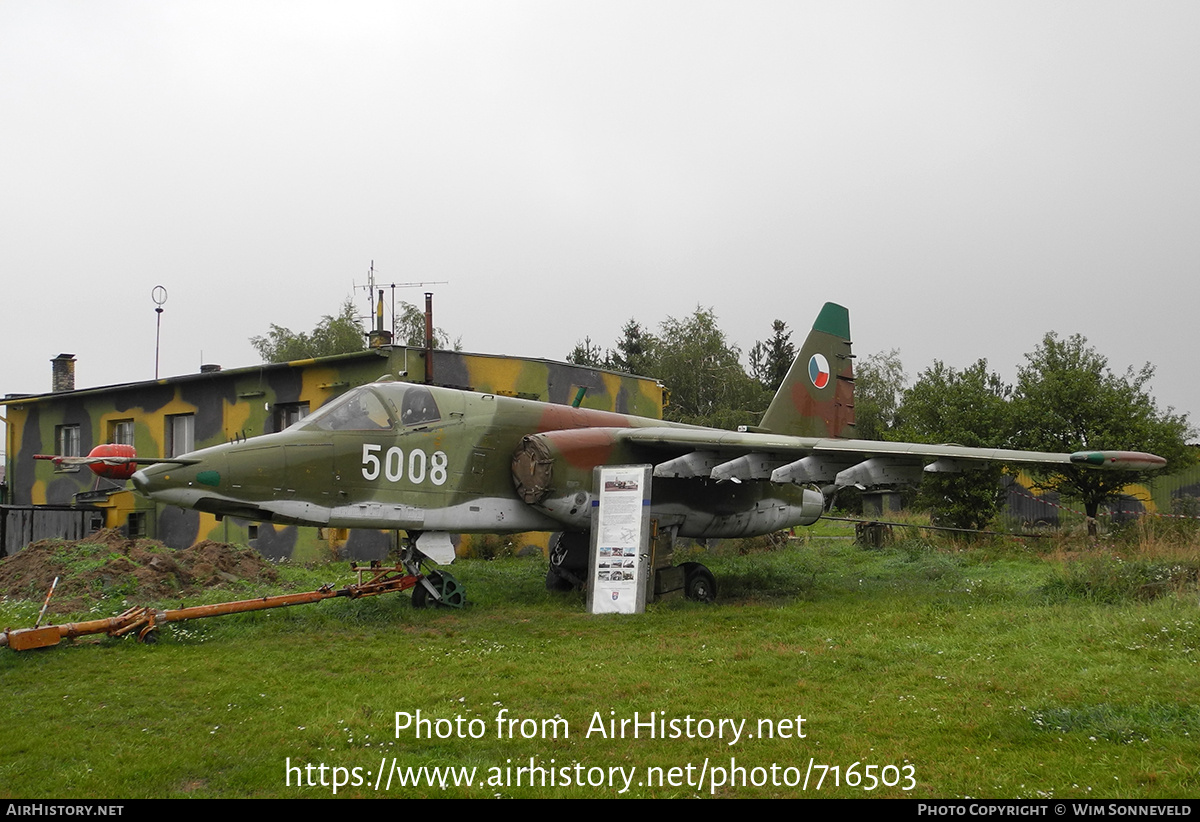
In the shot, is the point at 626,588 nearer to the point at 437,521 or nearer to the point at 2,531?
the point at 437,521

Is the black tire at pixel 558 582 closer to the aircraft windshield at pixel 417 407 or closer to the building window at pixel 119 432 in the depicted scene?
the aircraft windshield at pixel 417 407

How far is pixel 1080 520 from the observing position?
22078 millimetres

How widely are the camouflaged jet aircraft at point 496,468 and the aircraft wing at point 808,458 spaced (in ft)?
0.07

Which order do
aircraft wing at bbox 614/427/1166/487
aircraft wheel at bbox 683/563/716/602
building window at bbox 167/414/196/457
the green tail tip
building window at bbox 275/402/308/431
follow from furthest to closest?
building window at bbox 167/414/196/457 < building window at bbox 275/402/308/431 < the green tail tip < aircraft wheel at bbox 683/563/716/602 < aircraft wing at bbox 614/427/1166/487

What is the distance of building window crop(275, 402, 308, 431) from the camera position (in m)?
18.9

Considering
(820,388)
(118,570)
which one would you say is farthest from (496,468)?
(820,388)

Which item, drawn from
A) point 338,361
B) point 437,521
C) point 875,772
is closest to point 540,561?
point 338,361

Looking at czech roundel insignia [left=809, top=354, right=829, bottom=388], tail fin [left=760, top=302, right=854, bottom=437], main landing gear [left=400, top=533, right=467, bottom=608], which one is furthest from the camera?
czech roundel insignia [left=809, top=354, right=829, bottom=388]

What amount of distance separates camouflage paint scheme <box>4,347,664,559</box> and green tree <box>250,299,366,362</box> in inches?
969

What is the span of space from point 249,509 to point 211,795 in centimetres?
551

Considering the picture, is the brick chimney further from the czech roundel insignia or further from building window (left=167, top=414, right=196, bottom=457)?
the czech roundel insignia

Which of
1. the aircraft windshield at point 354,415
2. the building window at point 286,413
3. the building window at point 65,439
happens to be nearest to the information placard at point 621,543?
the aircraft windshield at point 354,415

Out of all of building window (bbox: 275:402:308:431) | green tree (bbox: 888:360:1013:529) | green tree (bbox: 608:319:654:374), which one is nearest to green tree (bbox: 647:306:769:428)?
green tree (bbox: 608:319:654:374)

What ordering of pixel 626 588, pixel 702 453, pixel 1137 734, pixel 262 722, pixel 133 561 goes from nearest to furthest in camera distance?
pixel 1137 734 → pixel 262 722 → pixel 626 588 → pixel 702 453 → pixel 133 561
